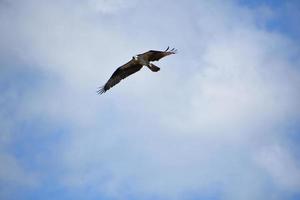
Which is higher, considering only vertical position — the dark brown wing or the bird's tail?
the dark brown wing

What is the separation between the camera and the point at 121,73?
93.9ft

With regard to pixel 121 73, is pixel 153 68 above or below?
below

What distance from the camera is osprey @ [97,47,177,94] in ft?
85.1

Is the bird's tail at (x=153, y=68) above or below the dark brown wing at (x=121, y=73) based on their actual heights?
below

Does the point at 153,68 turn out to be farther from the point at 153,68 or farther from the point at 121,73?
the point at 121,73

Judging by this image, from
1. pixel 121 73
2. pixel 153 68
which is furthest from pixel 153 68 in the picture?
pixel 121 73

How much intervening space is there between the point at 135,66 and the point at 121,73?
1.13 metres

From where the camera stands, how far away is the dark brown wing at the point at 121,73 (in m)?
27.7

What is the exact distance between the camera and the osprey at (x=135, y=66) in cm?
2595

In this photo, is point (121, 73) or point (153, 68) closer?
point (153, 68)

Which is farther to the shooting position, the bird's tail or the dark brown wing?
the dark brown wing

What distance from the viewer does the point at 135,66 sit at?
2778cm

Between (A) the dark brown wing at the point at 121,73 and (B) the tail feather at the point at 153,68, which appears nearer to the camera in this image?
(B) the tail feather at the point at 153,68

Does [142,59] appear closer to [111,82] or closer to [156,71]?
[156,71]
